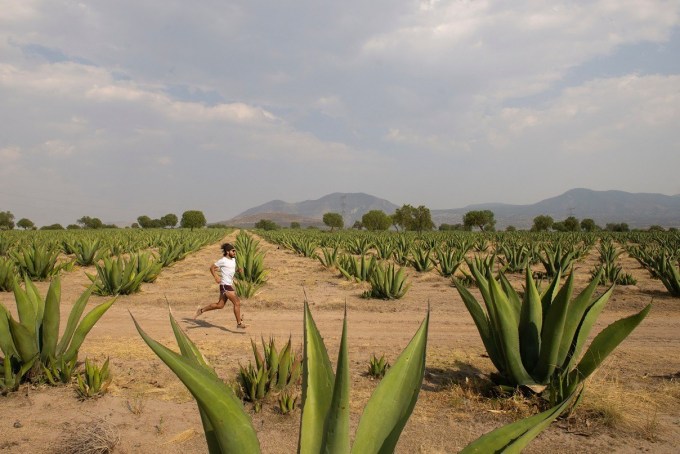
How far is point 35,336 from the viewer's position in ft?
11.9

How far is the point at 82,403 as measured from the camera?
3.30m

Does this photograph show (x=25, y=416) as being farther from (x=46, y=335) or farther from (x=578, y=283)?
(x=578, y=283)

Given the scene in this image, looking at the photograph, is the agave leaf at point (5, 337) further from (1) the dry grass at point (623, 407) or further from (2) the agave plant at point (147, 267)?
(2) the agave plant at point (147, 267)

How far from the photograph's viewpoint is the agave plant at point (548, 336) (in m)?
3.13

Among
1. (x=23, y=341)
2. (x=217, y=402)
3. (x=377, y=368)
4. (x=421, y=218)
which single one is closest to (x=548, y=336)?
(x=377, y=368)

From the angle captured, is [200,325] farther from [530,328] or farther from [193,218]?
[193,218]

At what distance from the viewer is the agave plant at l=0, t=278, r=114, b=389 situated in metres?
3.43

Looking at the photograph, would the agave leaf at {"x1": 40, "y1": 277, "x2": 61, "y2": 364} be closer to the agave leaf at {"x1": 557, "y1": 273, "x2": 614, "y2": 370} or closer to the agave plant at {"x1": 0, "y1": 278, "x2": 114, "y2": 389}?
the agave plant at {"x1": 0, "y1": 278, "x2": 114, "y2": 389}

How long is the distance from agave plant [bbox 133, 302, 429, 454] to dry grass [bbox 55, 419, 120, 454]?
1.39 metres

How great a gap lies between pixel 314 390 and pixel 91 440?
1.90m

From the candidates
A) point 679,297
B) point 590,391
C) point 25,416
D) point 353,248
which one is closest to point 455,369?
point 590,391

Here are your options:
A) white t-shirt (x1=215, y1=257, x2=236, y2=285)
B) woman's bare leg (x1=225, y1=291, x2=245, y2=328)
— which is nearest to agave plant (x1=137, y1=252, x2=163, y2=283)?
white t-shirt (x1=215, y1=257, x2=236, y2=285)

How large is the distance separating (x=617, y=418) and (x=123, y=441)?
340cm

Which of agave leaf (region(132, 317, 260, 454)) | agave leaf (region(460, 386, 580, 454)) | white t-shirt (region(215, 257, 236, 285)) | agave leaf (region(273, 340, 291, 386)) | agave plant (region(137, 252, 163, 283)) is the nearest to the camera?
agave leaf (region(132, 317, 260, 454))
